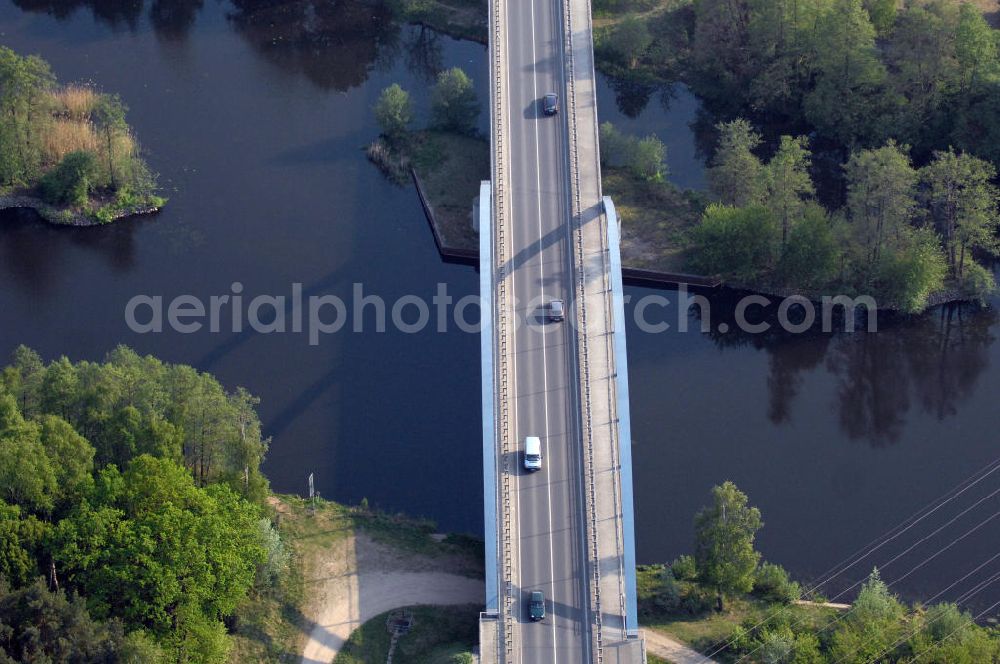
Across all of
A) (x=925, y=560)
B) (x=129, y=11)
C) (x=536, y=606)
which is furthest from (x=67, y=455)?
(x=129, y=11)

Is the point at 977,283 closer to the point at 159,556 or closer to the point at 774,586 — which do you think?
the point at 774,586

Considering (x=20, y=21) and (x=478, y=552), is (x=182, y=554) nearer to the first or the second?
(x=478, y=552)

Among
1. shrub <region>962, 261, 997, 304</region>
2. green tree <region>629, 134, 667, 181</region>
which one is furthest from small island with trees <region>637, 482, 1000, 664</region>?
green tree <region>629, 134, 667, 181</region>

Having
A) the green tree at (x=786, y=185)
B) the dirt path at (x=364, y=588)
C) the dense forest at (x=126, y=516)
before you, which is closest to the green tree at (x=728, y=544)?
the dirt path at (x=364, y=588)

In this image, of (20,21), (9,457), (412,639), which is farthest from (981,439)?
(20,21)

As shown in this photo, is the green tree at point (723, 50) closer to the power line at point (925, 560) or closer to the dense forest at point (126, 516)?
the power line at point (925, 560)

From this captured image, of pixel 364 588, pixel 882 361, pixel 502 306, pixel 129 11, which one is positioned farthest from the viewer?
pixel 129 11
